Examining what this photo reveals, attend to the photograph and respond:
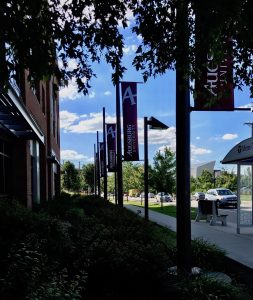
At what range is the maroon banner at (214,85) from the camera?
6230 mm

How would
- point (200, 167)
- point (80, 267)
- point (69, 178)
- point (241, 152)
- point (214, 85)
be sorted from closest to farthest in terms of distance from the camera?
point (80, 267), point (214, 85), point (241, 152), point (69, 178), point (200, 167)

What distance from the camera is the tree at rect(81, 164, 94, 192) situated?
10709 centimetres

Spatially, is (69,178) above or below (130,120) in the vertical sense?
below

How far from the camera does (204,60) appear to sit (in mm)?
5625

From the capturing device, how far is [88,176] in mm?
108250

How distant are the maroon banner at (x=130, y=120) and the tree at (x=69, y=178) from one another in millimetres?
66707

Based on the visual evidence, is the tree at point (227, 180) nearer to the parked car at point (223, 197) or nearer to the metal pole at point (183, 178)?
the parked car at point (223, 197)

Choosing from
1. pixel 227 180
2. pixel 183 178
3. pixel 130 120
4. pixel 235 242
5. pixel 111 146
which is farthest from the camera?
pixel 227 180

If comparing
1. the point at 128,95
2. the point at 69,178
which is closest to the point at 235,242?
the point at 128,95

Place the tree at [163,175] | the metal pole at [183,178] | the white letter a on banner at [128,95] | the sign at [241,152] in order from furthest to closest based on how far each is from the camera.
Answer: the tree at [163,175] < the white letter a on banner at [128,95] < the sign at [241,152] < the metal pole at [183,178]

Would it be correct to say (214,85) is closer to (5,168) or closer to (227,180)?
(5,168)

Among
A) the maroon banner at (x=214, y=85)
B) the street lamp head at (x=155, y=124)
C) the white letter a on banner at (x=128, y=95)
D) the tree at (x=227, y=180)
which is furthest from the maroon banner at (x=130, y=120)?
the tree at (x=227, y=180)

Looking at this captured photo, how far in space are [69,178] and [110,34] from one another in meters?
85.0

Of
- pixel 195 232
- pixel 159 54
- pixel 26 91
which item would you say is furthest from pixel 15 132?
pixel 159 54
